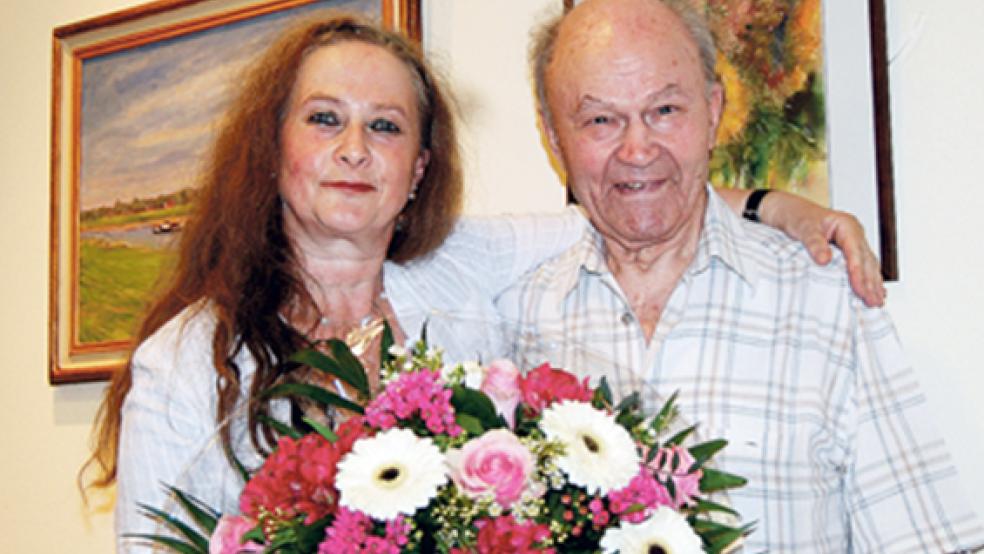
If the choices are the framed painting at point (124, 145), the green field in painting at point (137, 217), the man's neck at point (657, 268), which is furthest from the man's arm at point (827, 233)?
the green field in painting at point (137, 217)

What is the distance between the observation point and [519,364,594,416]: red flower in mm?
846

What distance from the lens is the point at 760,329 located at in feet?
4.52

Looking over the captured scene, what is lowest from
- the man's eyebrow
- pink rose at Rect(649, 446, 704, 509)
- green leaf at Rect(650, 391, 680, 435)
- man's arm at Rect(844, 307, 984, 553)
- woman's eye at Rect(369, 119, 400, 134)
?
man's arm at Rect(844, 307, 984, 553)

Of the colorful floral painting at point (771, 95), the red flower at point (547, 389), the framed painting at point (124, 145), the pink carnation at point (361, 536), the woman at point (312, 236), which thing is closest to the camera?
the pink carnation at point (361, 536)

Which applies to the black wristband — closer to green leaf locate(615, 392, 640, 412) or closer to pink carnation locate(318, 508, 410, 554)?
green leaf locate(615, 392, 640, 412)

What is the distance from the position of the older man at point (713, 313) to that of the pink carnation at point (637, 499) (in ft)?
1.48

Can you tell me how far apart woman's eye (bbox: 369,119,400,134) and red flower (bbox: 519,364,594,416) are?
65 cm

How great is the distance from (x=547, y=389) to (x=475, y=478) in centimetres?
11

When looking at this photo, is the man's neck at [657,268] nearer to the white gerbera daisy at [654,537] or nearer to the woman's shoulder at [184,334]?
the woman's shoulder at [184,334]

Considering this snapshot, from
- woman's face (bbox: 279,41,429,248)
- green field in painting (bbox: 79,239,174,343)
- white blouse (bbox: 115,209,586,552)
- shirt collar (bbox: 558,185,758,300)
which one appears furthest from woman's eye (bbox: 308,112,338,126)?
green field in painting (bbox: 79,239,174,343)

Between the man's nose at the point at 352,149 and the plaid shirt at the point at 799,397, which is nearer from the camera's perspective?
the plaid shirt at the point at 799,397

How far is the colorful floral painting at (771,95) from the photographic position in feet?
5.50

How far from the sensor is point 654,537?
790mm

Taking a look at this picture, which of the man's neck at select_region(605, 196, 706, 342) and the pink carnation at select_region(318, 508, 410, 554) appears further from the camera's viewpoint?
the man's neck at select_region(605, 196, 706, 342)
